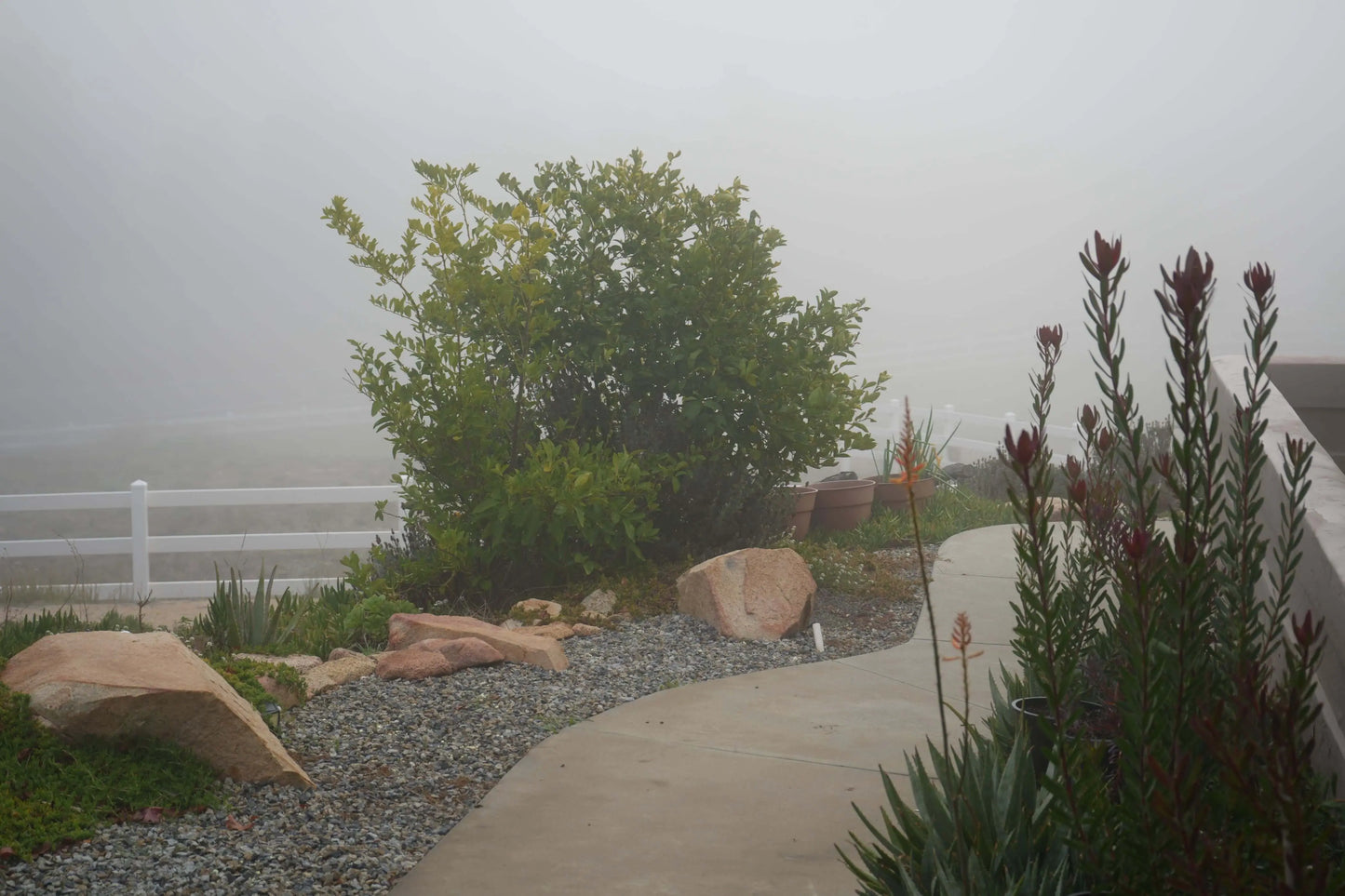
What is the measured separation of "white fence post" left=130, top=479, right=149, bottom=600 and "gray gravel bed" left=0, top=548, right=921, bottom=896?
21.0 feet

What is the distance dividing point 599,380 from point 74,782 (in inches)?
184

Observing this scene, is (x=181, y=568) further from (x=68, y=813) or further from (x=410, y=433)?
(x=68, y=813)

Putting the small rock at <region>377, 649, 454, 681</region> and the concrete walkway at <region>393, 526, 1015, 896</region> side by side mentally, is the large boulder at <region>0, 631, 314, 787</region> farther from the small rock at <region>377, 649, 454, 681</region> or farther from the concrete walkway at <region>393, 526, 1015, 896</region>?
the small rock at <region>377, 649, 454, 681</region>

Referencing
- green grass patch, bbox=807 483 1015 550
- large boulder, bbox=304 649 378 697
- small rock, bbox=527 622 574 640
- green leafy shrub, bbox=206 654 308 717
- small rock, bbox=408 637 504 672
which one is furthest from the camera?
green grass patch, bbox=807 483 1015 550

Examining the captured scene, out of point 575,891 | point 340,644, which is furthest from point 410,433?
point 575,891

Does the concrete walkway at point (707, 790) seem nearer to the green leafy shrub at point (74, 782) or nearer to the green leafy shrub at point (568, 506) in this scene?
the green leafy shrub at point (74, 782)

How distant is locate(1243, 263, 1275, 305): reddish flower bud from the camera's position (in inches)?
78.3

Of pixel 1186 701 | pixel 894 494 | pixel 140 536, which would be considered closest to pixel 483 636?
pixel 1186 701

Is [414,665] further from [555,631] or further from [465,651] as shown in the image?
[555,631]

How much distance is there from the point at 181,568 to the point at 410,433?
21637mm

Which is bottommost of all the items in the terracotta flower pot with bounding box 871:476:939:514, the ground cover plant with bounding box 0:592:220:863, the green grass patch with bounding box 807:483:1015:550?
the ground cover plant with bounding box 0:592:220:863

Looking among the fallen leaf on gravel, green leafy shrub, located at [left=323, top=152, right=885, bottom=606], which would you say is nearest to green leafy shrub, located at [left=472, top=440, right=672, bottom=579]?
green leafy shrub, located at [left=323, top=152, right=885, bottom=606]

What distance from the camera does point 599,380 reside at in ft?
24.3

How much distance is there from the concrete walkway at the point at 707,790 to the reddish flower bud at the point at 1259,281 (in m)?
1.82
